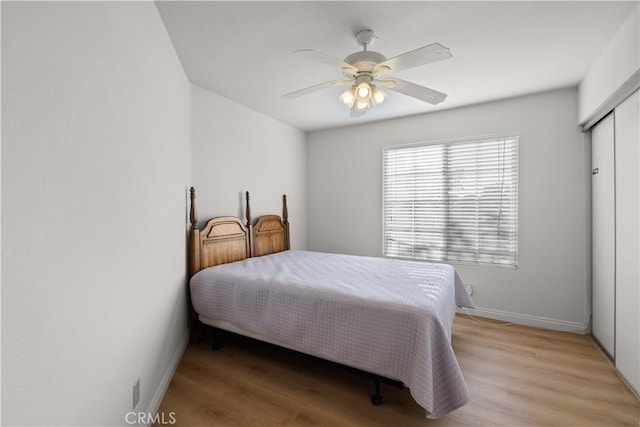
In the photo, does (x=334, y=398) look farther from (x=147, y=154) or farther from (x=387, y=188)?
(x=387, y=188)

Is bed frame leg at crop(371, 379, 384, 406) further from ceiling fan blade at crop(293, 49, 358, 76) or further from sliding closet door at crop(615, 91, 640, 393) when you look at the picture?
ceiling fan blade at crop(293, 49, 358, 76)

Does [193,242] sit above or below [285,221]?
below

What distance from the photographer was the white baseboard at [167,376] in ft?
5.63

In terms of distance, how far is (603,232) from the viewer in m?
2.53

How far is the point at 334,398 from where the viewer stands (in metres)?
1.89

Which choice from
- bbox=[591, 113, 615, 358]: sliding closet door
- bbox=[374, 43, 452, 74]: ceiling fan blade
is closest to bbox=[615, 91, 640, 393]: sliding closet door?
bbox=[591, 113, 615, 358]: sliding closet door

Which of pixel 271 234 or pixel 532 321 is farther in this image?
pixel 271 234

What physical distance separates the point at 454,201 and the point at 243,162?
2.54 metres

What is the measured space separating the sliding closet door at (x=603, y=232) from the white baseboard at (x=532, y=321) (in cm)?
14

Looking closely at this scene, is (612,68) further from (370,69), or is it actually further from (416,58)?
(370,69)

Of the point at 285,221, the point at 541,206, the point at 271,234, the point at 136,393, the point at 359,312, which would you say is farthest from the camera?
the point at 285,221

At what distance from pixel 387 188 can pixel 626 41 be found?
7.93ft

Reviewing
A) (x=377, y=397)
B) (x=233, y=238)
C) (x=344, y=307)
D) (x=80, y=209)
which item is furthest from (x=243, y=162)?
(x=377, y=397)

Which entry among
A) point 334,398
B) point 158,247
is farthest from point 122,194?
point 334,398
